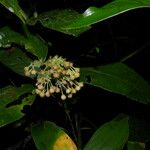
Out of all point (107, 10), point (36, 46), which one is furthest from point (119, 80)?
point (107, 10)

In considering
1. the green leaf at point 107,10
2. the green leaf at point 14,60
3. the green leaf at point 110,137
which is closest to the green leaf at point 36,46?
the green leaf at point 14,60

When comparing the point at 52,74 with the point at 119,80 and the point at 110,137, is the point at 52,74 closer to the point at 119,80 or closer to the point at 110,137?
the point at 119,80

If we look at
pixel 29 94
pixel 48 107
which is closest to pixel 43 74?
pixel 29 94

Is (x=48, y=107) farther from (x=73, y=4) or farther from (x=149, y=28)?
(x=149, y=28)

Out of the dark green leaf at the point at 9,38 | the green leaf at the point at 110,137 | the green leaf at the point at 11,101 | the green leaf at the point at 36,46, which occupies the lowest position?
the green leaf at the point at 110,137

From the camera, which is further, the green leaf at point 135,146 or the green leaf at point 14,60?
the green leaf at point 135,146

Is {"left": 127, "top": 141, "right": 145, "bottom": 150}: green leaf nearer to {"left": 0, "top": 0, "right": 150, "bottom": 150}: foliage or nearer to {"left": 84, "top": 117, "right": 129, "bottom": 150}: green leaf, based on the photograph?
{"left": 0, "top": 0, "right": 150, "bottom": 150}: foliage

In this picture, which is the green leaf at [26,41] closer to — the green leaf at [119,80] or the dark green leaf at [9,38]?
the dark green leaf at [9,38]

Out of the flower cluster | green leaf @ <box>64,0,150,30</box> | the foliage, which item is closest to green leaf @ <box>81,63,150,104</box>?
the foliage
